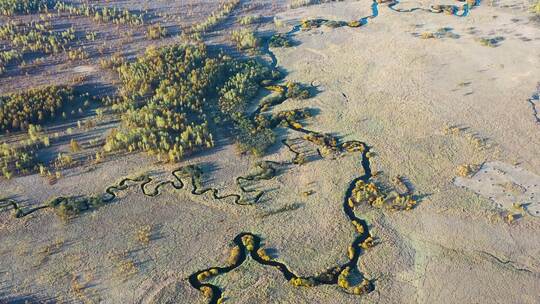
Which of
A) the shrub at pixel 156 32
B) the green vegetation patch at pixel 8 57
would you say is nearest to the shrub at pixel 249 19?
the shrub at pixel 156 32

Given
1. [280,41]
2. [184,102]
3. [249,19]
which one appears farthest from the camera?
[249,19]

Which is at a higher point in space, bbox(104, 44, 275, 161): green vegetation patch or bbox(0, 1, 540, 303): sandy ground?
bbox(104, 44, 275, 161): green vegetation patch

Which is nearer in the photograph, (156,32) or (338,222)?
(338,222)

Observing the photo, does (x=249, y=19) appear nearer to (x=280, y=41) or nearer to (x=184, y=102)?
(x=280, y=41)

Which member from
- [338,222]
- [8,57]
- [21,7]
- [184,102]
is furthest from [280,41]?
[21,7]

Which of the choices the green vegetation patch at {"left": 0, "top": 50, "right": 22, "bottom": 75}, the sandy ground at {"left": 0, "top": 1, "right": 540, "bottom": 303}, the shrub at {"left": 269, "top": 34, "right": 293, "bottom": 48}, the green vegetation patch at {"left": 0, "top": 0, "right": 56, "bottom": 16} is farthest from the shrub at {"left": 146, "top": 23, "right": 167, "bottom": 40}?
the sandy ground at {"left": 0, "top": 1, "right": 540, "bottom": 303}

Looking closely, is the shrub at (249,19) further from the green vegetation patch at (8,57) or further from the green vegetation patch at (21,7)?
the green vegetation patch at (8,57)

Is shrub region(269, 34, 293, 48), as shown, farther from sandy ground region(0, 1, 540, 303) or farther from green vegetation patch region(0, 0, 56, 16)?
green vegetation patch region(0, 0, 56, 16)

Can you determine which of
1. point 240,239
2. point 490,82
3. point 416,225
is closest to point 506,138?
point 490,82

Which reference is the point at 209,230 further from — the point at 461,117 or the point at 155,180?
the point at 461,117
